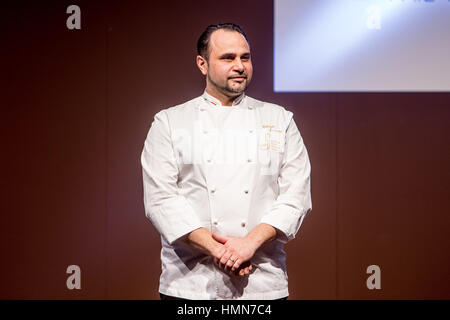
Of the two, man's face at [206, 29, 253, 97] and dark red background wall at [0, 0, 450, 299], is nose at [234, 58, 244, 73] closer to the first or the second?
man's face at [206, 29, 253, 97]

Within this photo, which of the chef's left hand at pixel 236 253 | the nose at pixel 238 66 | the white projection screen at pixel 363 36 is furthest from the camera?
the white projection screen at pixel 363 36

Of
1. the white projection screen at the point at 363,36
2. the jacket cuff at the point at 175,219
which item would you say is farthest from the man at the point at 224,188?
the white projection screen at the point at 363,36

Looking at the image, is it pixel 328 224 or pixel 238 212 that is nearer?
pixel 238 212

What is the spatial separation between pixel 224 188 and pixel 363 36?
4.11ft

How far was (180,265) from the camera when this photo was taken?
4.62ft

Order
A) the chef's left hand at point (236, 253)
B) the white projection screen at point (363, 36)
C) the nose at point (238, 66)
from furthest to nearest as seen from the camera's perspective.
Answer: the white projection screen at point (363, 36) → the nose at point (238, 66) → the chef's left hand at point (236, 253)

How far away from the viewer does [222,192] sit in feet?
4.62

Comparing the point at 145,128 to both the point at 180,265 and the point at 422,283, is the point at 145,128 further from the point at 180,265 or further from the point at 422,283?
the point at 422,283

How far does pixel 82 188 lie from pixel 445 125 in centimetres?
172

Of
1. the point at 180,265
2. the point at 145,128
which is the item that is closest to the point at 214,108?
the point at 180,265

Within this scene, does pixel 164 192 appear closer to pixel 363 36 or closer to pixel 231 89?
pixel 231 89

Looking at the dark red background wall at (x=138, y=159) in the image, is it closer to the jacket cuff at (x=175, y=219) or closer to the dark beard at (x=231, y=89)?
the dark beard at (x=231, y=89)

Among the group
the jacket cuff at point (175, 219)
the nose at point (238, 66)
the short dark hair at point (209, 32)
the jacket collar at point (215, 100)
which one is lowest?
the jacket cuff at point (175, 219)

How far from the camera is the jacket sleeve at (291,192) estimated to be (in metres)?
1.37
